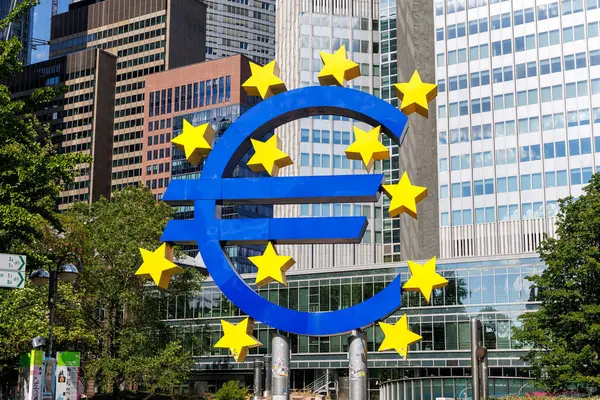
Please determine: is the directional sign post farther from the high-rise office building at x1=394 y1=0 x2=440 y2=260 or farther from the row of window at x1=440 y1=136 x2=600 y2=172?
the high-rise office building at x1=394 y1=0 x2=440 y2=260

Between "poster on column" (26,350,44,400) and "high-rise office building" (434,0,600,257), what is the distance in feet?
226

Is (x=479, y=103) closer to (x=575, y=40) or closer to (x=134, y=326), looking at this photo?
(x=575, y=40)

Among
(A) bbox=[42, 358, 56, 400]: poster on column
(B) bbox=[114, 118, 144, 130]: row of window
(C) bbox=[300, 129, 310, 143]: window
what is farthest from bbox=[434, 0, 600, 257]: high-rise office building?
(B) bbox=[114, 118, 144, 130]: row of window

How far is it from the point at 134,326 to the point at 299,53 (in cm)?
6333

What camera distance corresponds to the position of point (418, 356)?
249 feet

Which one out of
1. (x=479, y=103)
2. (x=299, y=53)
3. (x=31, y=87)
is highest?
(x=31, y=87)

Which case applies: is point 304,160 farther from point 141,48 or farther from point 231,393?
point 141,48

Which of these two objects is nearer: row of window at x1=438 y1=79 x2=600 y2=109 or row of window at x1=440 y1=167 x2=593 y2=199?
row of window at x1=440 y1=167 x2=593 y2=199

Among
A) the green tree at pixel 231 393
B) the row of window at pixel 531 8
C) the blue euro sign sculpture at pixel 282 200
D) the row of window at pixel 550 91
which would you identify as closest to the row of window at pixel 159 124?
the row of window at pixel 531 8

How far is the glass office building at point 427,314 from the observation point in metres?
72.4

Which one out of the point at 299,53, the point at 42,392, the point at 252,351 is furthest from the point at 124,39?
the point at 42,392

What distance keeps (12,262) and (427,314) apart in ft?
172

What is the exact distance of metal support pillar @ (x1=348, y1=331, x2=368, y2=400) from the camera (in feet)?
100

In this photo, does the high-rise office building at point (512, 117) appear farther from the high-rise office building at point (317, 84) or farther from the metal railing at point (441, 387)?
the metal railing at point (441, 387)
